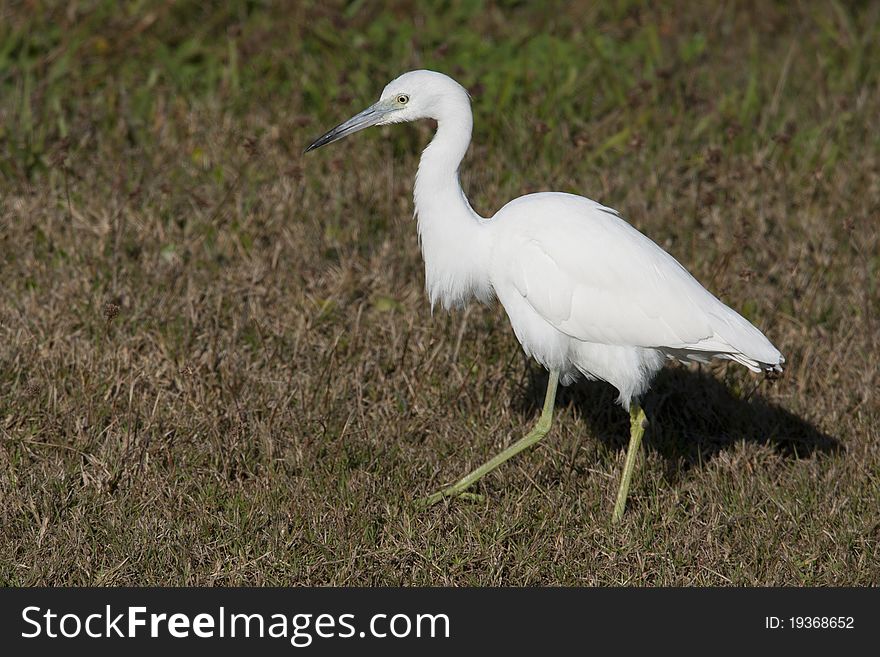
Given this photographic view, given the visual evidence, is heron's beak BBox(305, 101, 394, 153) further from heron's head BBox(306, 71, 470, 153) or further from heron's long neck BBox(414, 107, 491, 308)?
heron's long neck BBox(414, 107, 491, 308)

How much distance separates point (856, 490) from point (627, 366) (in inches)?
39.0

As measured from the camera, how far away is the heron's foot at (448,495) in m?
4.48

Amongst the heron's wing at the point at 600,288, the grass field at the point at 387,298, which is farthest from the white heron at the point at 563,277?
the grass field at the point at 387,298

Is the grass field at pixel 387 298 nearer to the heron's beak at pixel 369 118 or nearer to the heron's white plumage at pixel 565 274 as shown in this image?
the heron's white plumage at pixel 565 274

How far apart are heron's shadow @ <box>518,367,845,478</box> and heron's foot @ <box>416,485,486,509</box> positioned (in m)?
0.67

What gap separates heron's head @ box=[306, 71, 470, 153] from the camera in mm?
4488

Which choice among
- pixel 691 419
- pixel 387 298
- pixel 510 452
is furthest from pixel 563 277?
pixel 387 298

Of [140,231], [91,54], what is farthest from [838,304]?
[91,54]

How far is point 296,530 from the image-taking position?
423cm

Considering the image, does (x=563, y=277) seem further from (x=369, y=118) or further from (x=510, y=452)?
(x=369, y=118)

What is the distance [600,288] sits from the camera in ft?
14.5

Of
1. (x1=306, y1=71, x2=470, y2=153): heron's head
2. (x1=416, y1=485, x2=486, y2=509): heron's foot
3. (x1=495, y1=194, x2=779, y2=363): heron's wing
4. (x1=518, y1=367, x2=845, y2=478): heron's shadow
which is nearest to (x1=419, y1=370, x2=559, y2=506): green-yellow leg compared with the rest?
(x1=416, y1=485, x2=486, y2=509): heron's foot

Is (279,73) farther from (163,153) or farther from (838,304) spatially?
(838,304)

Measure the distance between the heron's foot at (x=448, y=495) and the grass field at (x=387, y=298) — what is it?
2.3 inches
